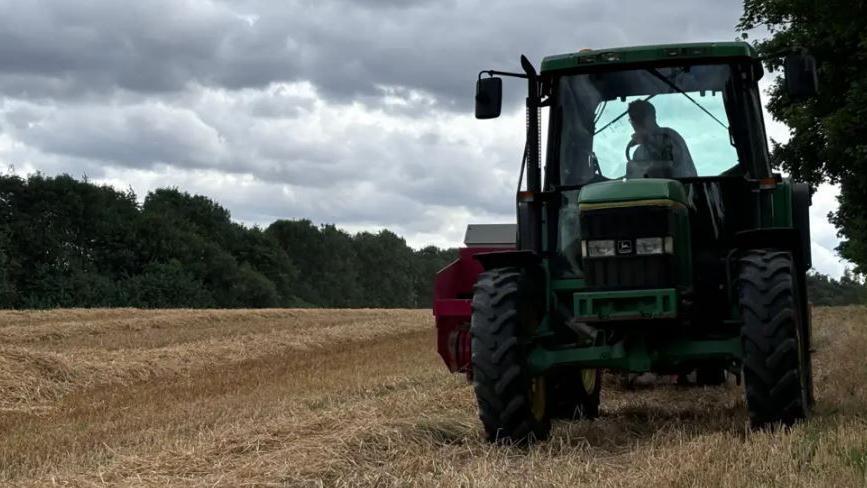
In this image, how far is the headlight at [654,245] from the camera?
640cm

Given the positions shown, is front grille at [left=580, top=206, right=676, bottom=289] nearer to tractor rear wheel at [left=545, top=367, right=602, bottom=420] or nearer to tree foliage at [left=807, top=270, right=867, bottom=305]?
tractor rear wheel at [left=545, top=367, right=602, bottom=420]

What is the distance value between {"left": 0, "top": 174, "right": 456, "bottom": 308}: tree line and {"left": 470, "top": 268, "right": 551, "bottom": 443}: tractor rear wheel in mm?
39048

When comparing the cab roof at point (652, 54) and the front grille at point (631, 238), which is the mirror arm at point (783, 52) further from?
the front grille at point (631, 238)

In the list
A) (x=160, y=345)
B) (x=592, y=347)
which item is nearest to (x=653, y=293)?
(x=592, y=347)

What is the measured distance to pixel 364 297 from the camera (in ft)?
290

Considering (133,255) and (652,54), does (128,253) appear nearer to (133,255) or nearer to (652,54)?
(133,255)

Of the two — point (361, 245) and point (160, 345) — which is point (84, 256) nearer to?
point (160, 345)

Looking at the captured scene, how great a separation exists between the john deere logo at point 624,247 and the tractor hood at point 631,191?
0.86ft

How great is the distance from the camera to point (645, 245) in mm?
6426

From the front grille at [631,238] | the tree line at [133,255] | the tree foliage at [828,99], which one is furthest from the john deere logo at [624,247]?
the tree line at [133,255]

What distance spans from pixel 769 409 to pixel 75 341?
16.3 m

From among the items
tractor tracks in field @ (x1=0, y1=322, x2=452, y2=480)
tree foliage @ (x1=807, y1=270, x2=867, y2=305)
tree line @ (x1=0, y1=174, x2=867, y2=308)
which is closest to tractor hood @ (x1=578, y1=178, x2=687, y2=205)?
tractor tracks in field @ (x1=0, y1=322, x2=452, y2=480)

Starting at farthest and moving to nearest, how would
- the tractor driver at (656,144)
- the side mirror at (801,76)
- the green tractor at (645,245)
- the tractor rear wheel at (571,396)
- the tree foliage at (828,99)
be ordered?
the tree foliage at (828,99) < the tractor rear wheel at (571,396) < the tractor driver at (656,144) < the side mirror at (801,76) < the green tractor at (645,245)

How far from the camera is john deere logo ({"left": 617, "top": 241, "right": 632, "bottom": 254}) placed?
644cm
